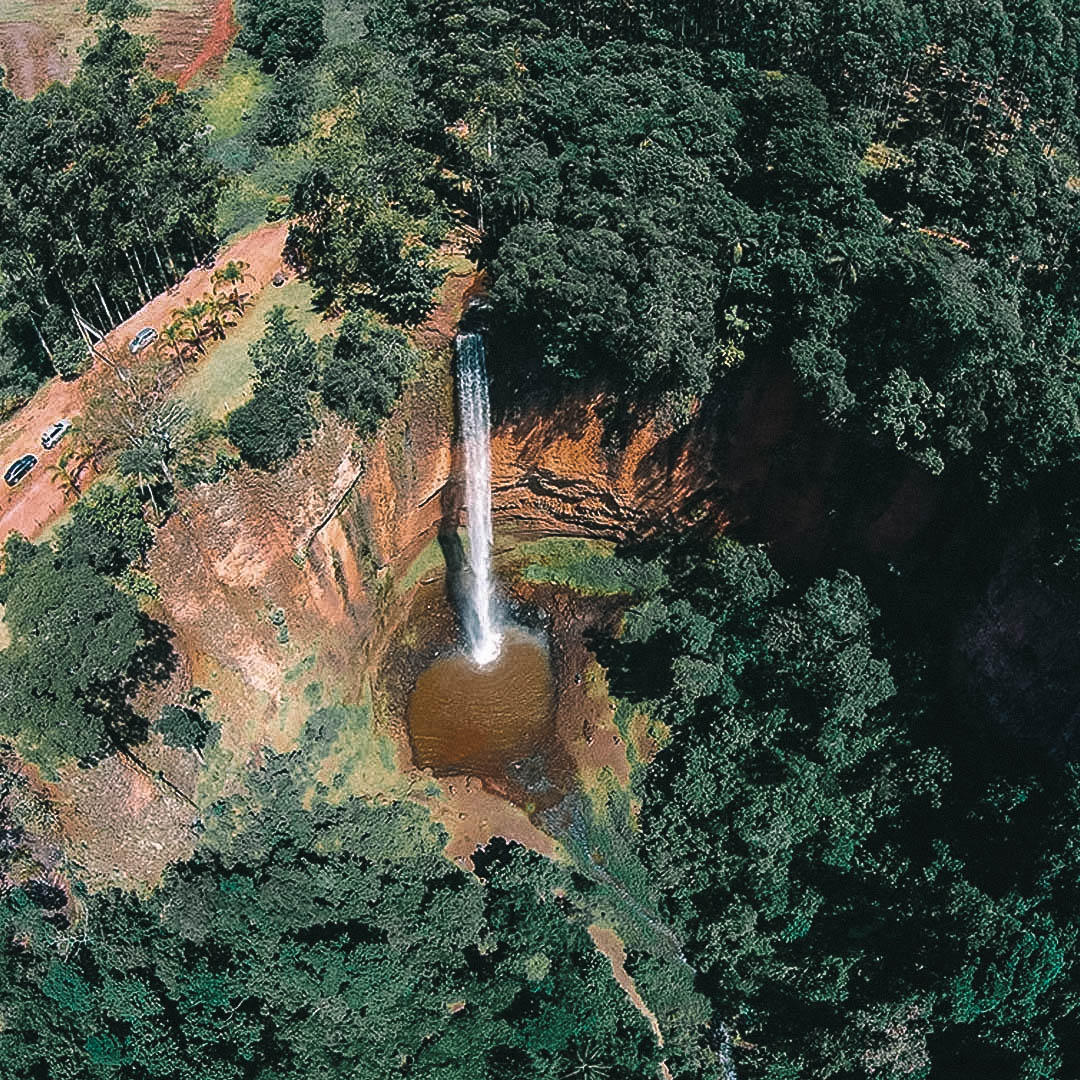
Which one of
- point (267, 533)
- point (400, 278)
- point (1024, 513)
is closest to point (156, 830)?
point (267, 533)

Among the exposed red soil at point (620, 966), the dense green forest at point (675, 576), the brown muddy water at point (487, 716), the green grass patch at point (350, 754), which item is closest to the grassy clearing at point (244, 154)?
the dense green forest at point (675, 576)

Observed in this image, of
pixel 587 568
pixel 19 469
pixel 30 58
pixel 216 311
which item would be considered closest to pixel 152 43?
pixel 30 58

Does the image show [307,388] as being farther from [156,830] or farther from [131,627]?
[156,830]

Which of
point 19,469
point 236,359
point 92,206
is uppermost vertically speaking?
point 92,206

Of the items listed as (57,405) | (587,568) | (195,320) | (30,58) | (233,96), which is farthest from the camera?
(30,58)

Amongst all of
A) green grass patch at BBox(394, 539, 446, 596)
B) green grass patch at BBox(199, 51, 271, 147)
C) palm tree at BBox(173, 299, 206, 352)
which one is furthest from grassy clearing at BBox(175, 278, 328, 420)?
green grass patch at BBox(199, 51, 271, 147)

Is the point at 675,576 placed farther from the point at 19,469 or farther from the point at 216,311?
the point at 19,469
